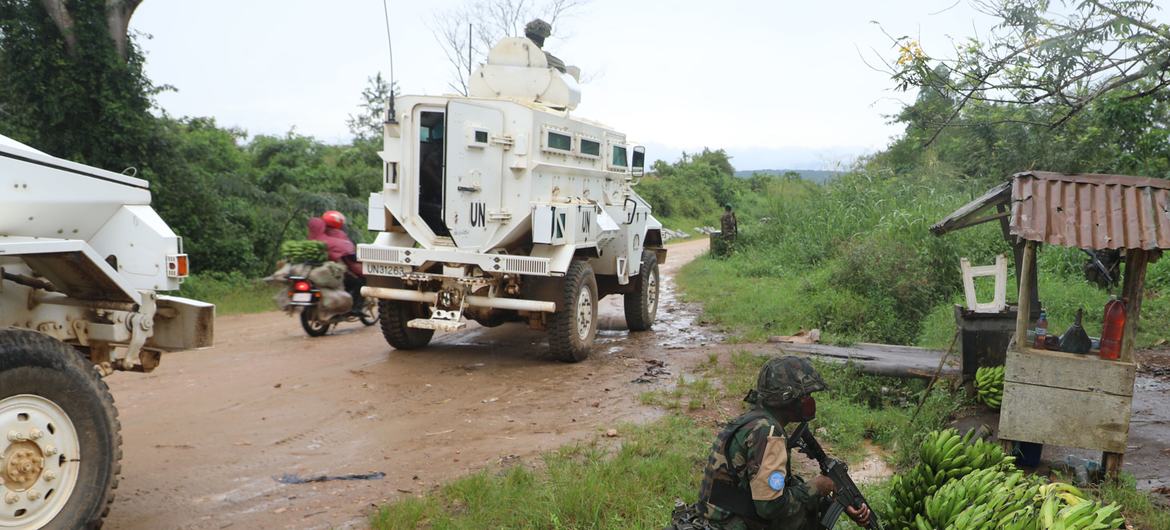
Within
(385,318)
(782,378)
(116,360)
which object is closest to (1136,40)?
(782,378)

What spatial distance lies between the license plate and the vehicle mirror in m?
3.40

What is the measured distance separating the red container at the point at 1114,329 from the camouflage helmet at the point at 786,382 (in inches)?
101

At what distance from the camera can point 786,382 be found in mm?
3410

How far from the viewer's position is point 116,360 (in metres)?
4.63

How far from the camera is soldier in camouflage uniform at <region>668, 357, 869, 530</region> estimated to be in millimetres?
3254

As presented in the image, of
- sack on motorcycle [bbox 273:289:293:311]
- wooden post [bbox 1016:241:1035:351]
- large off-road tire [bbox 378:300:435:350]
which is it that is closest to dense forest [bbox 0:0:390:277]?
sack on motorcycle [bbox 273:289:293:311]

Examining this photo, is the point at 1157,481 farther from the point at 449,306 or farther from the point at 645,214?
the point at 645,214

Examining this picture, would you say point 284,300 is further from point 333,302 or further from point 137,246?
point 137,246

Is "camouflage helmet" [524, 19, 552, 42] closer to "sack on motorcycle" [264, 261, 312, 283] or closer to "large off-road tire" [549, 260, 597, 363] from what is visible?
"large off-road tire" [549, 260, 597, 363]

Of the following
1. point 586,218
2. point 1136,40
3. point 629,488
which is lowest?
point 629,488

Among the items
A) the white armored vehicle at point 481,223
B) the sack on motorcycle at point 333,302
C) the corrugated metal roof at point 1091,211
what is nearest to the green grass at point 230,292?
the sack on motorcycle at point 333,302

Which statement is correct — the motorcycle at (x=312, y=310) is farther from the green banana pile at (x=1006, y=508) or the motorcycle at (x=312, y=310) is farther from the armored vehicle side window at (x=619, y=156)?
the green banana pile at (x=1006, y=508)

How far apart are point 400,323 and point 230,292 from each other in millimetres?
5732

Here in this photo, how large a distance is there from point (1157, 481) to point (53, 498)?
580cm
